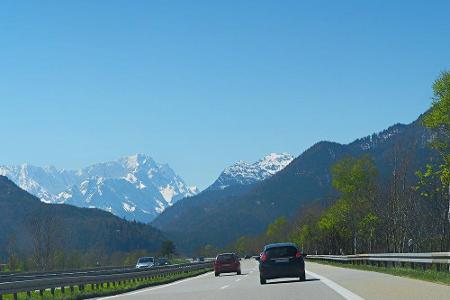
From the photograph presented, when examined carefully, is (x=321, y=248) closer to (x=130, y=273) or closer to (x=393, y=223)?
(x=393, y=223)

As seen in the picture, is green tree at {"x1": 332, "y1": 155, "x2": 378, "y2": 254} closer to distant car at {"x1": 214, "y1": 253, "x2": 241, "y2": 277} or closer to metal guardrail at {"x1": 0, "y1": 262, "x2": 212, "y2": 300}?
metal guardrail at {"x1": 0, "y1": 262, "x2": 212, "y2": 300}

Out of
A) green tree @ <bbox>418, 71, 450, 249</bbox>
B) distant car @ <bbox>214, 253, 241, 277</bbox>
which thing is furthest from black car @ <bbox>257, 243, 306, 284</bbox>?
distant car @ <bbox>214, 253, 241, 277</bbox>

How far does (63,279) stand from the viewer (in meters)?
28.7

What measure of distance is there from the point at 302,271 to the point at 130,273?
40.0ft

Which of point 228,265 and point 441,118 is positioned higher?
point 441,118

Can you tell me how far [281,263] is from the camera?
98.8 feet

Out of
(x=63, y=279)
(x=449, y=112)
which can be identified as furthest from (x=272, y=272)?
(x=449, y=112)

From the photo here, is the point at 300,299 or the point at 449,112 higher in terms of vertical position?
the point at 449,112

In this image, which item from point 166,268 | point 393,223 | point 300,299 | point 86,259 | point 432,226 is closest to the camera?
point 300,299

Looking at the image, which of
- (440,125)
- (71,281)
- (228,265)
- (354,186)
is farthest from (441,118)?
(354,186)

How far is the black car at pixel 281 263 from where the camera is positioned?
29906 mm

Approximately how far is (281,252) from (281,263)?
0.57 metres

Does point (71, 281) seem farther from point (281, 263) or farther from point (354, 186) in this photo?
point (354, 186)

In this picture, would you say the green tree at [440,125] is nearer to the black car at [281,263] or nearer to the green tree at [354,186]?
the black car at [281,263]
